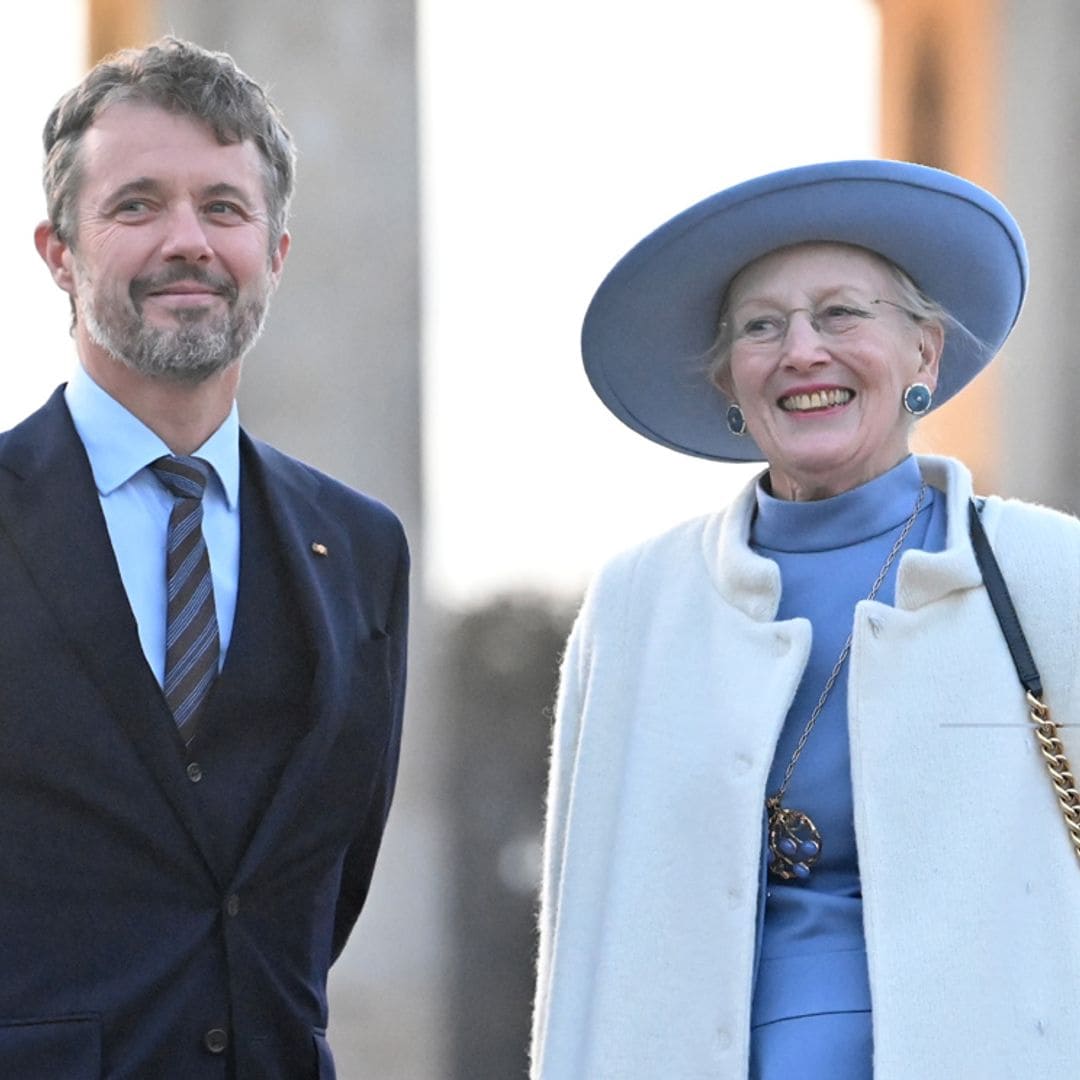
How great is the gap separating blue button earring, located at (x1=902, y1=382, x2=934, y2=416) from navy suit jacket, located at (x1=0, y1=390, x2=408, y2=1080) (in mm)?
1036

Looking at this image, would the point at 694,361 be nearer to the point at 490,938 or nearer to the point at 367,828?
the point at 367,828

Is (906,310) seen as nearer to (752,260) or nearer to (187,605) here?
(752,260)

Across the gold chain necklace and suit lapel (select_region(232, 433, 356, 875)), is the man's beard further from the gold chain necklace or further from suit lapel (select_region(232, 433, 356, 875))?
the gold chain necklace

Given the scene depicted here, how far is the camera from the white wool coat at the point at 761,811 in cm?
410

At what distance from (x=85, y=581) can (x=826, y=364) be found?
1.24 metres

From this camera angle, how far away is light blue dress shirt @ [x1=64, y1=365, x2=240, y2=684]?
4453mm

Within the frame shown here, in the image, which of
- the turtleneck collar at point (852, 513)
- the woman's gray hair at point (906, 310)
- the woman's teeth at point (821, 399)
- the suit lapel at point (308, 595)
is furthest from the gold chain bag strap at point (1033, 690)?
the suit lapel at point (308, 595)

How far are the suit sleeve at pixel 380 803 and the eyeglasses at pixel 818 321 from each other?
84cm

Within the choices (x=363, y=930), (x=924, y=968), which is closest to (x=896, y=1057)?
(x=924, y=968)

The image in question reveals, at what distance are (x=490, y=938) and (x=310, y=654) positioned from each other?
16.6 metres

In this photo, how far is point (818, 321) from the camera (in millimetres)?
4453

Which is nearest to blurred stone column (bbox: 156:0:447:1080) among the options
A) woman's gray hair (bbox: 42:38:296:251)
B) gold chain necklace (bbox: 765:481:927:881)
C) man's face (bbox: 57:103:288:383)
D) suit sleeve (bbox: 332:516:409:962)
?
suit sleeve (bbox: 332:516:409:962)

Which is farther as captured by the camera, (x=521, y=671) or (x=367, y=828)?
(x=521, y=671)

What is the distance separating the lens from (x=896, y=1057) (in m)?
4.06
